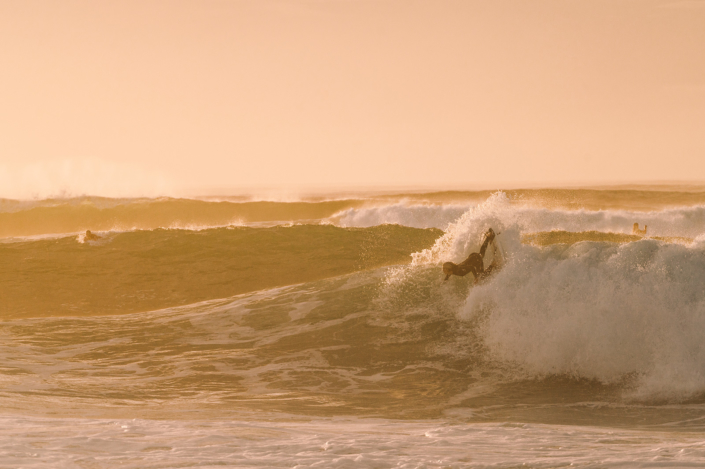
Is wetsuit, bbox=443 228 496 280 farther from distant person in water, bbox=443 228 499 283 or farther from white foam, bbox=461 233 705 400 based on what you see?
white foam, bbox=461 233 705 400

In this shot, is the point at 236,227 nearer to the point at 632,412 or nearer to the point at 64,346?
the point at 64,346

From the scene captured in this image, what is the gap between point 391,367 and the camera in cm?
1118

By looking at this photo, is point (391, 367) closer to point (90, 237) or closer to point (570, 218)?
point (90, 237)

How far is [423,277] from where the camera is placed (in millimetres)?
15195

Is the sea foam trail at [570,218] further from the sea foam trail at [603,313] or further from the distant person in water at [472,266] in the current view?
the sea foam trail at [603,313]

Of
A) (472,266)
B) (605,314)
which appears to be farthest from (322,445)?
(472,266)

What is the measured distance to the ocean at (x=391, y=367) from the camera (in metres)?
6.35

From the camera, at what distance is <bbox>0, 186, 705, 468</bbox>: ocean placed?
6.35 metres

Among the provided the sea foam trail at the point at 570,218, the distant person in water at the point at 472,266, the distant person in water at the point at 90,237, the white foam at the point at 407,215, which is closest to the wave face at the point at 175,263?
the distant person in water at the point at 90,237

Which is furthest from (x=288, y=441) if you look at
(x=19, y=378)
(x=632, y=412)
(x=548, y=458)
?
(x=19, y=378)

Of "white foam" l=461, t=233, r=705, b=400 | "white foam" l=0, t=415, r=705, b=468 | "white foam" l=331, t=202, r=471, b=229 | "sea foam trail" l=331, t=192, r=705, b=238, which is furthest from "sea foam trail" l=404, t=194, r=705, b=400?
"white foam" l=331, t=202, r=471, b=229

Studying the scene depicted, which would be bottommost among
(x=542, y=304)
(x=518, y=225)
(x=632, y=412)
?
(x=632, y=412)

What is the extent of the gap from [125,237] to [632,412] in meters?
24.0

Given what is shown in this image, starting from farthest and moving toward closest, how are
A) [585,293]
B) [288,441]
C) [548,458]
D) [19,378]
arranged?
[585,293]
[19,378]
[288,441]
[548,458]
